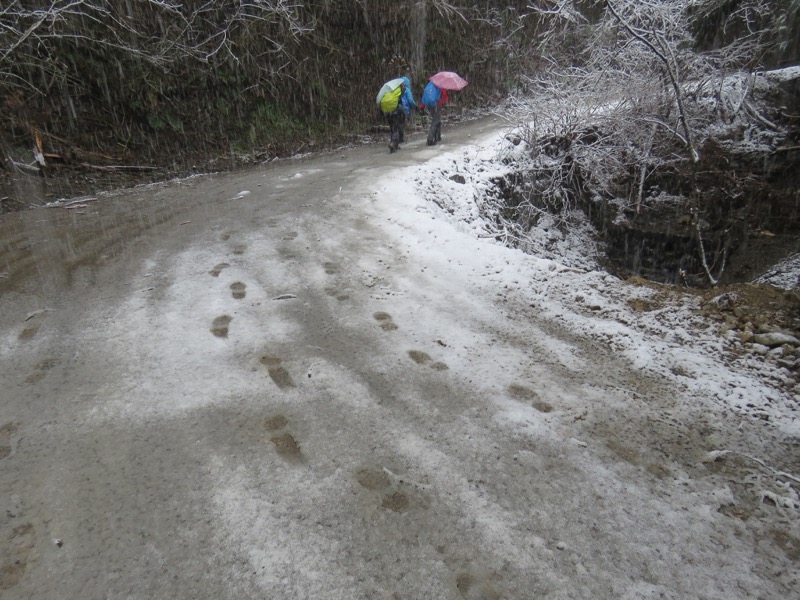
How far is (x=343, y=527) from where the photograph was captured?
84.7 inches

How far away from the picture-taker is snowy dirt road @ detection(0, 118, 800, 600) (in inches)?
78.3

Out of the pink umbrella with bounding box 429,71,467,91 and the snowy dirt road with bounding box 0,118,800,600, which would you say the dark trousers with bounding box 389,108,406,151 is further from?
the snowy dirt road with bounding box 0,118,800,600

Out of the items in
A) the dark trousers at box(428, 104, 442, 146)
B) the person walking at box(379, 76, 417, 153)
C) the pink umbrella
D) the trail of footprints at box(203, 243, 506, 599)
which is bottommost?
the trail of footprints at box(203, 243, 506, 599)

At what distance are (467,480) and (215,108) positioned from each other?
1160 cm

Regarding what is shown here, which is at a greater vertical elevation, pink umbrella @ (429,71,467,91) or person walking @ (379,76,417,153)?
pink umbrella @ (429,71,467,91)

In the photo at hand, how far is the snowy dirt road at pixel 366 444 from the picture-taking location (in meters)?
1.99

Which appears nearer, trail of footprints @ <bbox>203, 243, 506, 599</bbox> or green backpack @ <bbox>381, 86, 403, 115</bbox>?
trail of footprints @ <bbox>203, 243, 506, 599</bbox>

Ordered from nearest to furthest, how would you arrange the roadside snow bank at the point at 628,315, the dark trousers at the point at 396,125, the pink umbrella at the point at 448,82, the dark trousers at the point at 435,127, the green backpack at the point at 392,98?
the roadside snow bank at the point at 628,315, the green backpack at the point at 392,98, the pink umbrella at the point at 448,82, the dark trousers at the point at 396,125, the dark trousers at the point at 435,127

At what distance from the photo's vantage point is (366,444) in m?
2.65

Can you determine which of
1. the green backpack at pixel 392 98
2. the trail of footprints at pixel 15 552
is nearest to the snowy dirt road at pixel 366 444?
the trail of footprints at pixel 15 552

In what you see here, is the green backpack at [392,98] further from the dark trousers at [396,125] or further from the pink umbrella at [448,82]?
the pink umbrella at [448,82]

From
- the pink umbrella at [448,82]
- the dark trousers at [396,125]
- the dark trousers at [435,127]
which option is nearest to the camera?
the pink umbrella at [448,82]

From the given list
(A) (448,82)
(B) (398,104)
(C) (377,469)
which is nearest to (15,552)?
(C) (377,469)

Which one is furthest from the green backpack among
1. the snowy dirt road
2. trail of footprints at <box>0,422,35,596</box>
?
trail of footprints at <box>0,422,35,596</box>
